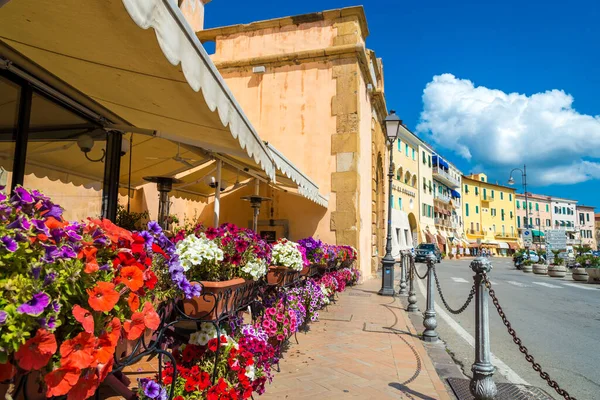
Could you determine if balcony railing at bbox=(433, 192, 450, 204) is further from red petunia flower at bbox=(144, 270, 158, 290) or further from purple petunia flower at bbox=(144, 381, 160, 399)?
red petunia flower at bbox=(144, 270, 158, 290)

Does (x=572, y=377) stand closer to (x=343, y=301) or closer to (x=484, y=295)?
(x=484, y=295)

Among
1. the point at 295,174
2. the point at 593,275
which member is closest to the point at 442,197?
the point at 593,275

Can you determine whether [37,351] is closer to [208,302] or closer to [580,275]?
[208,302]

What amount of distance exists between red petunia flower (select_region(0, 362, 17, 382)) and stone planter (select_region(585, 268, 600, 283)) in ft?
65.8

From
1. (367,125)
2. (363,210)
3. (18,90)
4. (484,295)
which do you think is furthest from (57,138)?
(367,125)

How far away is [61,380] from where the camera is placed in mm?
1262

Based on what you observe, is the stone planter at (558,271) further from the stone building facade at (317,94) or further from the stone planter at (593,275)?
the stone building facade at (317,94)

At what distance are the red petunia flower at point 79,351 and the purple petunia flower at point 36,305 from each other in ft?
0.61

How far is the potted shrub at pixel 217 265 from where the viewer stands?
2.59m

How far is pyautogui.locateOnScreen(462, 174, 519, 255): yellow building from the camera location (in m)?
67.6

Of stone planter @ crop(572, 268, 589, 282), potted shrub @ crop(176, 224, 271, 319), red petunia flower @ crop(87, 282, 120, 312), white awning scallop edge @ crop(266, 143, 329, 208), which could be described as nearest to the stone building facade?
white awning scallop edge @ crop(266, 143, 329, 208)

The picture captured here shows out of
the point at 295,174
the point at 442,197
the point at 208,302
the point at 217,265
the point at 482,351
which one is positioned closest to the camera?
the point at 208,302

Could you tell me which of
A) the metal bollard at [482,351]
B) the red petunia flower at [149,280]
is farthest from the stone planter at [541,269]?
the red petunia flower at [149,280]

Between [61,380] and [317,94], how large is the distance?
11532 mm
